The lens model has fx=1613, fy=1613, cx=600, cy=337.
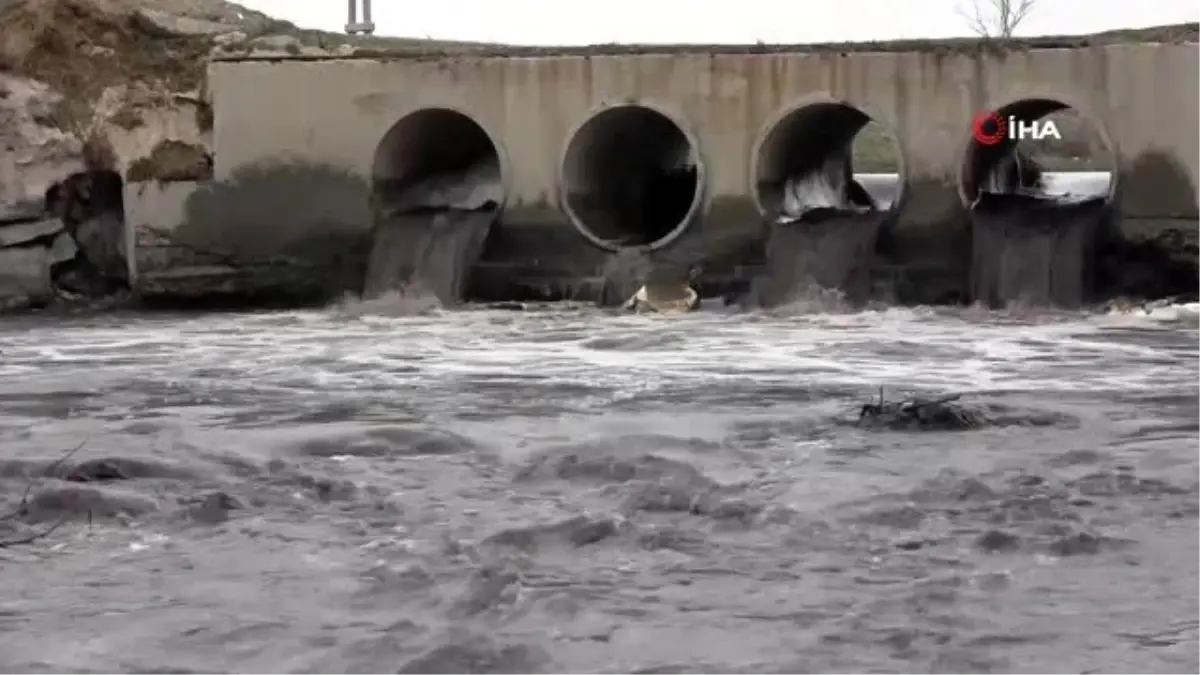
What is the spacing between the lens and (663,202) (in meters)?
17.8

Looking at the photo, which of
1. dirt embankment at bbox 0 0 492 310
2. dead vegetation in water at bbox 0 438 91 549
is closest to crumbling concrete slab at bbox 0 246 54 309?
dirt embankment at bbox 0 0 492 310

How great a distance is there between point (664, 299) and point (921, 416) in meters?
6.57

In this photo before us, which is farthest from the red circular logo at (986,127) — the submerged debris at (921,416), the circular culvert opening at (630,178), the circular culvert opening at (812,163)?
the submerged debris at (921,416)

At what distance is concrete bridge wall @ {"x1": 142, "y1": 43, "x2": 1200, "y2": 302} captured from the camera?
13.5 m

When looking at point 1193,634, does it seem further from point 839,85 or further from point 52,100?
point 52,100

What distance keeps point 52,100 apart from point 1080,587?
1309 centimetres

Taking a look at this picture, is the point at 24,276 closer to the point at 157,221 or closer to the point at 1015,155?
the point at 157,221

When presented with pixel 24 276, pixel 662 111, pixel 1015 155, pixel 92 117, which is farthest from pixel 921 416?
pixel 92 117

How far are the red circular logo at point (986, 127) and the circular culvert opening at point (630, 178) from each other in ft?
8.00

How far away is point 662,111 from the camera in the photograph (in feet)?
48.2

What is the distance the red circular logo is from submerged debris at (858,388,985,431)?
6093 millimetres

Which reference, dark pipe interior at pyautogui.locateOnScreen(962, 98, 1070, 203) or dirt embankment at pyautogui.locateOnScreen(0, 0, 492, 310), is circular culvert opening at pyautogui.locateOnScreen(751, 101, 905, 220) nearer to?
dark pipe interior at pyautogui.locateOnScreen(962, 98, 1070, 203)

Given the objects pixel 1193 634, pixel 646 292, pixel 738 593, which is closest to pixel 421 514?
pixel 738 593

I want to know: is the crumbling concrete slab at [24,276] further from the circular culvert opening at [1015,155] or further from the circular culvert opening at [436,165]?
the circular culvert opening at [1015,155]
